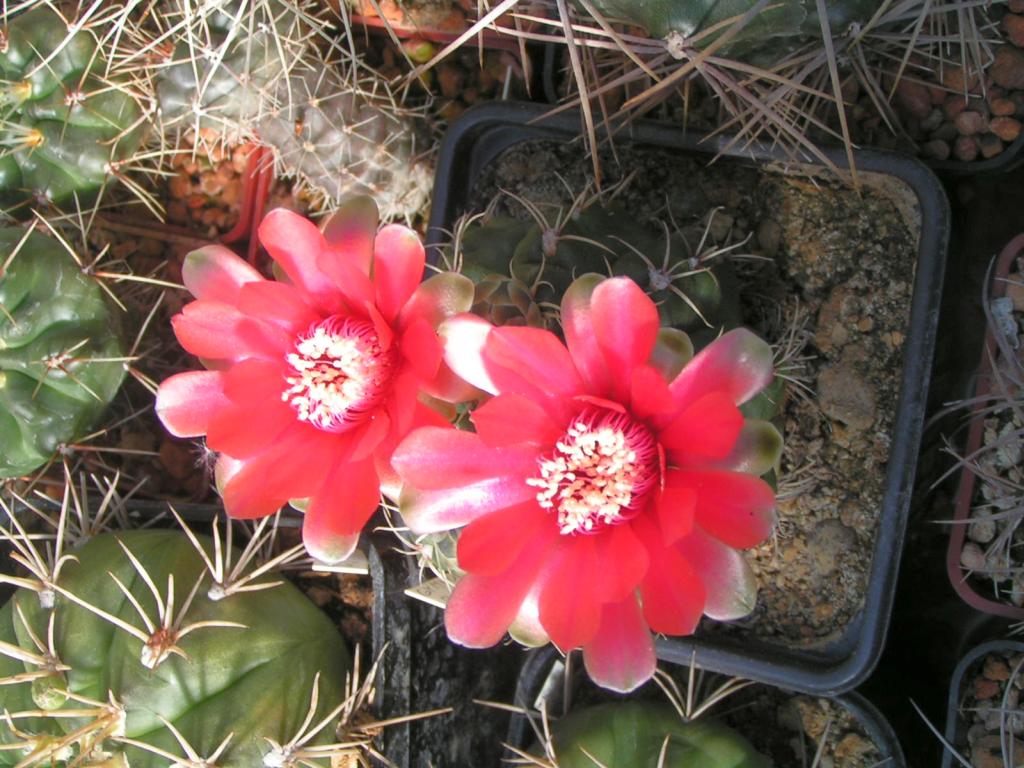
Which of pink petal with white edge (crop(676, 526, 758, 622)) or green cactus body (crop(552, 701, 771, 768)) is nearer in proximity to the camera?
pink petal with white edge (crop(676, 526, 758, 622))

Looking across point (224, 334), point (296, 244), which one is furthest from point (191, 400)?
point (296, 244)

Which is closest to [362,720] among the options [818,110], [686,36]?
[686,36]

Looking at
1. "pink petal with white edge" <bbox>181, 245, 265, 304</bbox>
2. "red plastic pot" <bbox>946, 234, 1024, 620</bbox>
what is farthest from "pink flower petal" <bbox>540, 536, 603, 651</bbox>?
"red plastic pot" <bbox>946, 234, 1024, 620</bbox>

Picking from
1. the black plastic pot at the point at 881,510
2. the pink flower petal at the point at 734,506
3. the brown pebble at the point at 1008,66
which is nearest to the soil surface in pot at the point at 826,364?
the black plastic pot at the point at 881,510

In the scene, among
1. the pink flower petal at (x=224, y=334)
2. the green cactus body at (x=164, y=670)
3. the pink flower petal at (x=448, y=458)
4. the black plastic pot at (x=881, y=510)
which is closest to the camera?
the pink flower petal at (x=448, y=458)

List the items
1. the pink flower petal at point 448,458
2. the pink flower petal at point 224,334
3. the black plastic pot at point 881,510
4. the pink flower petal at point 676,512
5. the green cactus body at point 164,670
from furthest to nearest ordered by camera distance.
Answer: the black plastic pot at point 881,510, the green cactus body at point 164,670, the pink flower petal at point 224,334, the pink flower petal at point 448,458, the pink flower petal at point 676,512

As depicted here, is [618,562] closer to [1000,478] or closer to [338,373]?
[338,373]

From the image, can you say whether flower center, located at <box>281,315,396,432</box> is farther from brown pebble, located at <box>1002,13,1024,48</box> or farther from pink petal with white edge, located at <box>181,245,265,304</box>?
brown pebble, located at <box>1002,13,1024,48</box>

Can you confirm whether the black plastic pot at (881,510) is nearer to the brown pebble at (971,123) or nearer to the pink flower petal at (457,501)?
the brown pebble at (971,123)
